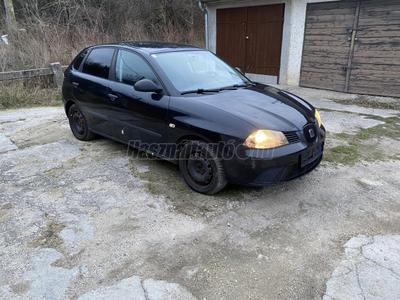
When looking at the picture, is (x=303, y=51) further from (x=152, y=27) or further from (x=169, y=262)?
(x=152, y=27)

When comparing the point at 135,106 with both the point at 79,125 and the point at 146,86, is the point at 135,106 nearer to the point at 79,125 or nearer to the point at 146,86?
the point at 146,86

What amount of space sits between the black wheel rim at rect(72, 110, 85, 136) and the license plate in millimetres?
3544

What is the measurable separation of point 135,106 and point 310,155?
2.19 metres

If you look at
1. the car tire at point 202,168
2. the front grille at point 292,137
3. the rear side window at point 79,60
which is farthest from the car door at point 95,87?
the front grille at point 292,137

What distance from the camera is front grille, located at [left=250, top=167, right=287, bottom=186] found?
322 cm

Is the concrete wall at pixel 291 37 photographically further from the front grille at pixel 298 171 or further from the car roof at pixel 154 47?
the front grille at pixel 298 171

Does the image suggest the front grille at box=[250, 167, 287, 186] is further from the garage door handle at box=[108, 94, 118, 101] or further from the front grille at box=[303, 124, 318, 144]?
the garage door handle at box=[108, 94, 118, 101]

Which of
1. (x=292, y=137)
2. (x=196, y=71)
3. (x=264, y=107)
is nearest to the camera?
(x=292, y=137)

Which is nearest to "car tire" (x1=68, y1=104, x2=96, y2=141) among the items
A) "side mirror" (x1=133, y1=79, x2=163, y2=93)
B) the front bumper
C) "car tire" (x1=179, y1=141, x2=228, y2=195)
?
"side mirror" (x1=133, y1=79, x2=163, y2=93)

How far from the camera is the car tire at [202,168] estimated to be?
3365 millimetres

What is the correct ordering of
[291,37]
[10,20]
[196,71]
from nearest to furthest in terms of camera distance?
[196,71]
[291,37]
[10,20]

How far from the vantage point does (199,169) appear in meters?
3.61

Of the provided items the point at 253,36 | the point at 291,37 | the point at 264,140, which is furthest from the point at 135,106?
the point at 253,36

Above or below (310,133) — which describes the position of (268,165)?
below
